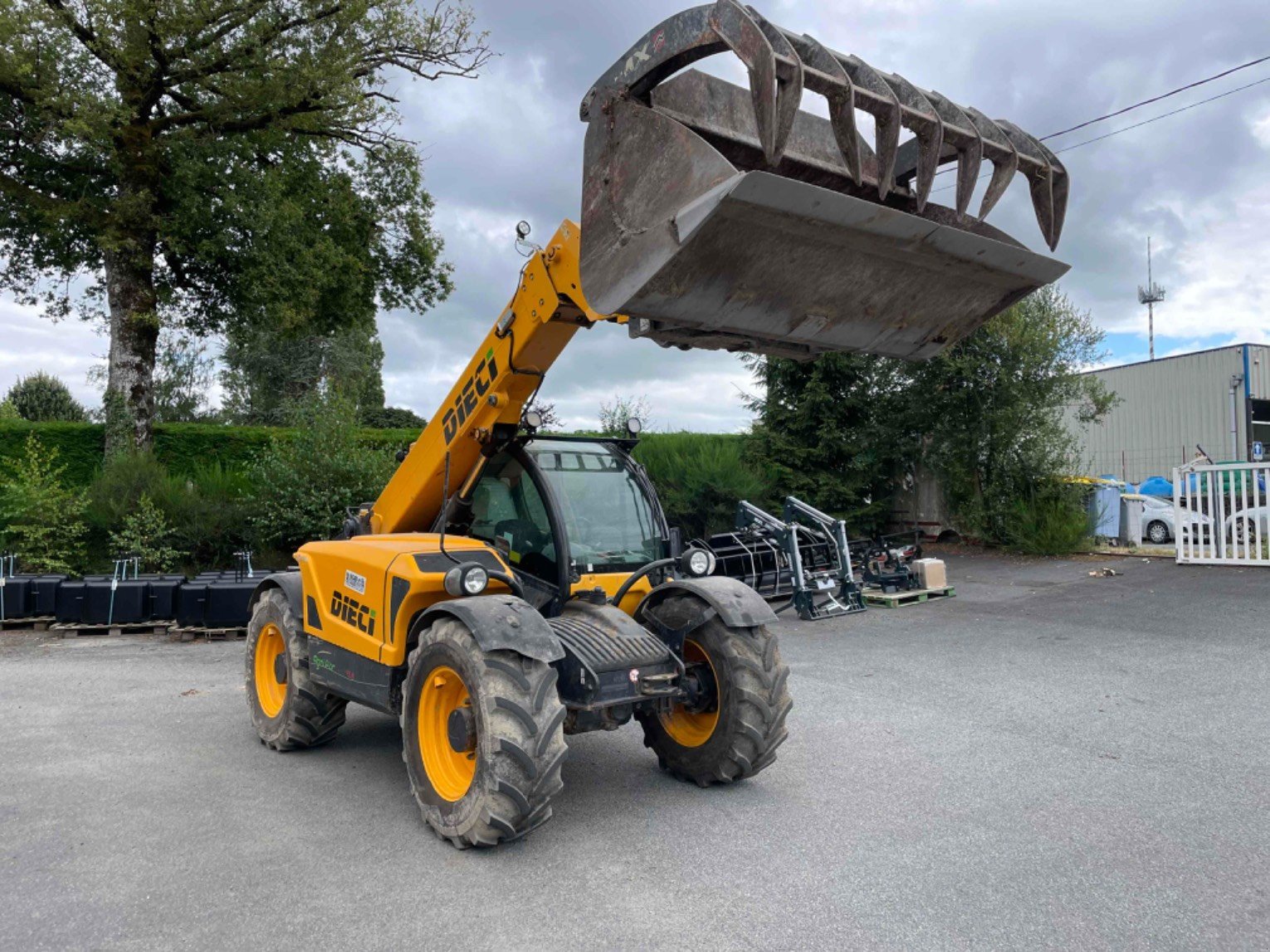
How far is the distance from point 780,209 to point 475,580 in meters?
2.36

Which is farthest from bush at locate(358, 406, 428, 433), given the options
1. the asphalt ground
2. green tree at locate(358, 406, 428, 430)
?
the asphalt ground

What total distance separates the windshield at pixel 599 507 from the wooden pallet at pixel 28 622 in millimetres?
9004

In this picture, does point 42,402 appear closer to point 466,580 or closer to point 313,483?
point 313,483

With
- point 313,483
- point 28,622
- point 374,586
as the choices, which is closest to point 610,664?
point 374,586

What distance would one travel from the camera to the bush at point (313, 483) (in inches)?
529

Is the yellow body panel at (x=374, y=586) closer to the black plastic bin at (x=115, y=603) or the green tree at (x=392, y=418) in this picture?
the black plastic bin at (x=115, y=603)

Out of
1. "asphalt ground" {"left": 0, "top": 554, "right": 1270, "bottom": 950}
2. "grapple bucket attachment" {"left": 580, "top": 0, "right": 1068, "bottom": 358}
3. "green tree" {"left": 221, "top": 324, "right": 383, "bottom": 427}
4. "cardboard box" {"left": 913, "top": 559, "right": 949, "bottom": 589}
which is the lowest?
"asphalt ground" {"left": 0, "top": 554, "right": 1270, "bottom": 950}

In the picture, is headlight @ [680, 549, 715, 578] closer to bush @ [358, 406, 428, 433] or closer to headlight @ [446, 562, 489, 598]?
headlight @ [446, 562, 489, 598]

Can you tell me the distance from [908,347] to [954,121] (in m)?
1.04

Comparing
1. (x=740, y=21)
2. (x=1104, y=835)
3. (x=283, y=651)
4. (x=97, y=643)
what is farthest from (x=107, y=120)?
(x=1104, y=835)

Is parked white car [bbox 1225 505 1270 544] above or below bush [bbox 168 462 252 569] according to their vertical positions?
above

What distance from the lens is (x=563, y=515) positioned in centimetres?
514

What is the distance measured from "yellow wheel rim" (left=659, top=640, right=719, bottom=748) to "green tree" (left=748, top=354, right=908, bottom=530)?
12.4 m

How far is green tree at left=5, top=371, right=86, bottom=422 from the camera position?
37375mm
